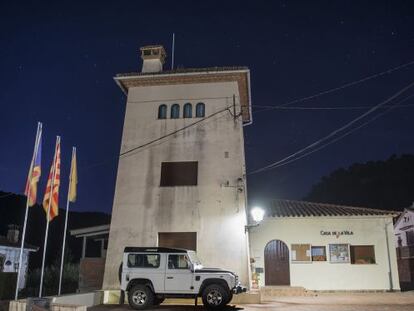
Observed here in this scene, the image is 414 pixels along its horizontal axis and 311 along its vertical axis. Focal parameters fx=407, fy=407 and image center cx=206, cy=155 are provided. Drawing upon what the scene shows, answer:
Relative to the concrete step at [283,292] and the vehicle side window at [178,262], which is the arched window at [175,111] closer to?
the vehicle side window at [178,262]

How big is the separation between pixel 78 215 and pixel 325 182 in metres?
30.7

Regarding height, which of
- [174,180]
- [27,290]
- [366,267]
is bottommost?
[27,290]

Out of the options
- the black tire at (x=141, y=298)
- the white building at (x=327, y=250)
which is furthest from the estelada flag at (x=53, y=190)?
the white building at (x=327, y=250)

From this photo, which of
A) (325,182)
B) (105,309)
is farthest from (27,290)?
(325,182)

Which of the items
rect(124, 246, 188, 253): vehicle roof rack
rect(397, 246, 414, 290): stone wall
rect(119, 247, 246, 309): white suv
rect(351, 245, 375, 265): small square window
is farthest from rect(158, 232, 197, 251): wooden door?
rect(397, 246, 414, 290): stone wall

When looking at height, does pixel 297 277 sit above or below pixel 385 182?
below

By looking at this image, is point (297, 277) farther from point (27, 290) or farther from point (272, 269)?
point (27, 290)

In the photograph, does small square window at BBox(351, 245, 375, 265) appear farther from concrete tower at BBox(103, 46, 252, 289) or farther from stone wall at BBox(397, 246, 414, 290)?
stone wall at BBox(397, 246, 414, 290)

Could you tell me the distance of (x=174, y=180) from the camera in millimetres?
17219

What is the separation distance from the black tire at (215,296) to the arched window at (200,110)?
8101mm

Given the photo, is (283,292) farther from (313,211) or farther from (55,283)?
(55,283)

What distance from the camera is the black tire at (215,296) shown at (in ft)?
40.0

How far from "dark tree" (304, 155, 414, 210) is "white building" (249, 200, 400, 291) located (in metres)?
22.8

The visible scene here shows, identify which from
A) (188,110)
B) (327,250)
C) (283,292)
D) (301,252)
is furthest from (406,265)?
(188,110)
